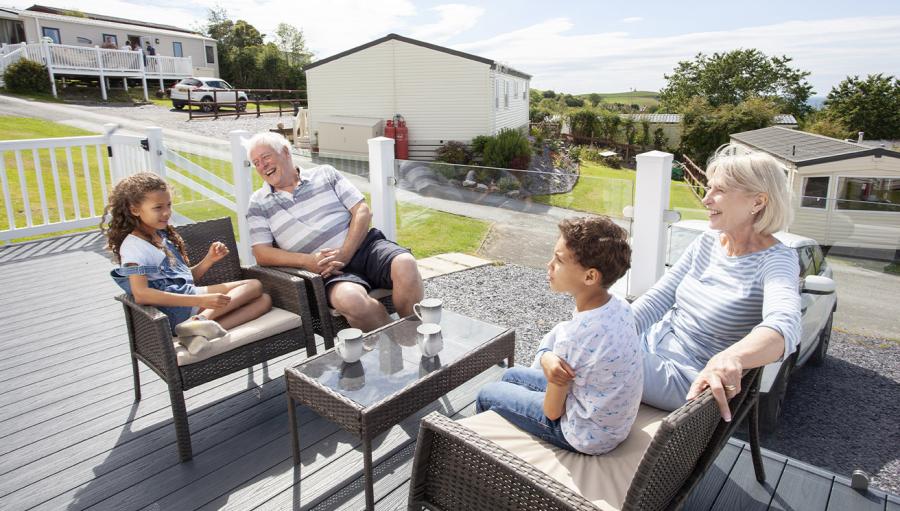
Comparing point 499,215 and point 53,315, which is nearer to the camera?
point 53,315

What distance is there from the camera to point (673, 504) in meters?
1.32

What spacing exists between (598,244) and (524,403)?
0.51m

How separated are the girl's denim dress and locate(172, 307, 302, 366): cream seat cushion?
115 mm

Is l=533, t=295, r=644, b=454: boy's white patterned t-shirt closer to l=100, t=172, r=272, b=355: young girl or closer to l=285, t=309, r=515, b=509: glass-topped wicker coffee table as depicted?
l=285, t=309, r=515, b=509: glass-topped wicker coffee table

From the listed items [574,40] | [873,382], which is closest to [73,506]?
[873,382]

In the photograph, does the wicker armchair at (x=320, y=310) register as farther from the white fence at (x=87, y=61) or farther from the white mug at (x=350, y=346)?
the white fence at (x=87, y=61)

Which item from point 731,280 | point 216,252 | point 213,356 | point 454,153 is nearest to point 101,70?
point 454,153

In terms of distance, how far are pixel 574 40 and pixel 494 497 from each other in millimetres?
83570

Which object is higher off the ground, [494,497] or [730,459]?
[494,497]

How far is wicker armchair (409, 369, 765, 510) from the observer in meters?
1.11

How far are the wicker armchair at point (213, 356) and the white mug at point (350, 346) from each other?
1.68ft

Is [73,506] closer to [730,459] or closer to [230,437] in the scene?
[230,437]

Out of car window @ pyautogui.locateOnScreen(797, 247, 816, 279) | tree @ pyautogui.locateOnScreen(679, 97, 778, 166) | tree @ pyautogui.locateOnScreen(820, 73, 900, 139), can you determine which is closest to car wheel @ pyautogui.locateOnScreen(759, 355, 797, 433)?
car window @ pyautogui.locateOnScreen(797, 247, 816, 279)

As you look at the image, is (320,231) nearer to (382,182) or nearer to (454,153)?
(382,182)
